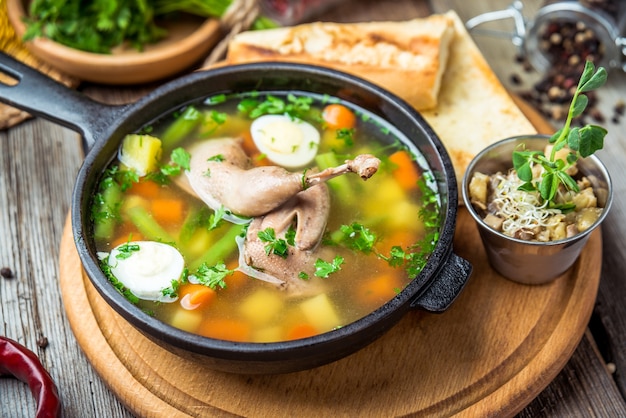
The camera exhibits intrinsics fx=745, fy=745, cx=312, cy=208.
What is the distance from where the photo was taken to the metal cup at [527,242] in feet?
9.50

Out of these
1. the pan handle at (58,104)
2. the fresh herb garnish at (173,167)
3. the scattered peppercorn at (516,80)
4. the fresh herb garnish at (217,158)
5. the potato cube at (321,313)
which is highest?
the pan handle at (58,104)

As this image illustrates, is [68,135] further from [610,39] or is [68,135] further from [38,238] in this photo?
[610,39]

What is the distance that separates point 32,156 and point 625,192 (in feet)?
9.91

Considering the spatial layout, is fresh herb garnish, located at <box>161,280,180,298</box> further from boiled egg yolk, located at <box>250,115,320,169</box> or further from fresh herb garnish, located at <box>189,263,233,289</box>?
boiled egg yolk, located at <box>250,115,320,169</box>

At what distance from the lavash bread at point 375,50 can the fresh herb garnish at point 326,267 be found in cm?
109

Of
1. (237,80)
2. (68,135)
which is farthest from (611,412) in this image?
(68,135)

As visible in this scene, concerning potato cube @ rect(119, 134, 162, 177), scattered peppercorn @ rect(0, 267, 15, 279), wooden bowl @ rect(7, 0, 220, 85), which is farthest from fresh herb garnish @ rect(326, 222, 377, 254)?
wooden bowl @ rect(7, 0, 220, 85)

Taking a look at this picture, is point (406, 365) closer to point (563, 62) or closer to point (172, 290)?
point (172, 290)

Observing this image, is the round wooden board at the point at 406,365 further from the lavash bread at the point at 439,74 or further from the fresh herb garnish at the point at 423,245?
the lavash bread at the point at 439,74

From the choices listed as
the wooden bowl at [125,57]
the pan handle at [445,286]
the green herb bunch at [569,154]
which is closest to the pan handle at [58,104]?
the wooden bowl at [125,57]

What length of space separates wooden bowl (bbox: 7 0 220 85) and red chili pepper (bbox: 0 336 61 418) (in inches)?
64.2

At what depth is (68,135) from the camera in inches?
155

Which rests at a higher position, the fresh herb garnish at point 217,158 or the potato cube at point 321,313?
the fresh herb garnish at point 217,158

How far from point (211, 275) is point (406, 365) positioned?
0.84 m
